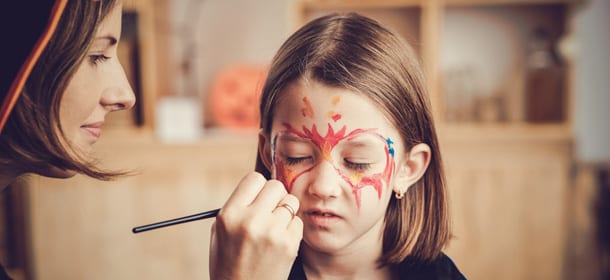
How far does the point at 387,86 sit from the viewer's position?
2.80ft

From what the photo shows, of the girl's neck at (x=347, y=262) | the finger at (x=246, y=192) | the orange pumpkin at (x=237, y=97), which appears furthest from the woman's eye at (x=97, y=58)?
the orange pumpkin at (x=237, y=97)

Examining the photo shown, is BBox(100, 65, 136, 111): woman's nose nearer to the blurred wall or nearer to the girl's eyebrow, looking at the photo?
the girl's eyebrow

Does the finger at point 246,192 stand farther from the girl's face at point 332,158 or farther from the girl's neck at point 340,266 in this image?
the girl's neck at point 340,266

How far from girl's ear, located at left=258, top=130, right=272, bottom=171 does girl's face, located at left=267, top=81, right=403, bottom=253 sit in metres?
0.04

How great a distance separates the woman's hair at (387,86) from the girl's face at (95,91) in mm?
272

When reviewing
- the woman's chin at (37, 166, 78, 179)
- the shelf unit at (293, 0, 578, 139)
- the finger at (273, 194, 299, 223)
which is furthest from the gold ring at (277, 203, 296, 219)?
the shelf unit at (293, 0, 578, 139)

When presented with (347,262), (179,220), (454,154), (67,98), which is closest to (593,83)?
(454,154)

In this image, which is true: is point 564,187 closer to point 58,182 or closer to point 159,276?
point 159,276

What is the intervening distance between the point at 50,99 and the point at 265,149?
1.30 ft

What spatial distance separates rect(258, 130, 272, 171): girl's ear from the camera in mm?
914

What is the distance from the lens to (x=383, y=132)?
0.86 m

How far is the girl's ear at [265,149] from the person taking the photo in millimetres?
A: 914

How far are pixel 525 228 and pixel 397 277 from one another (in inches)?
68.7

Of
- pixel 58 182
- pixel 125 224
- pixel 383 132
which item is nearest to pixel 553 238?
pixel 383 132
